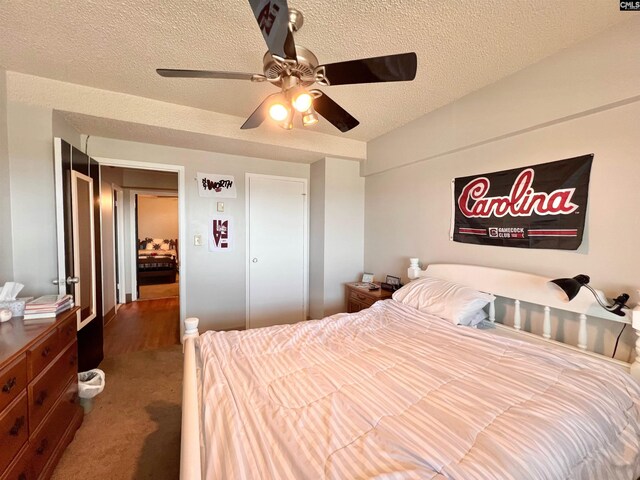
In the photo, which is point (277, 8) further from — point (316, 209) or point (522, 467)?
point (316, 209)

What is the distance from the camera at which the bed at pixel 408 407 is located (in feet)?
2.71

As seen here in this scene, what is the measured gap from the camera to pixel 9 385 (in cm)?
119

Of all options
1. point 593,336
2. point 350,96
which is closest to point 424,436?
point 593,336

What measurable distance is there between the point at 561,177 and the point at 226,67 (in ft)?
7.85

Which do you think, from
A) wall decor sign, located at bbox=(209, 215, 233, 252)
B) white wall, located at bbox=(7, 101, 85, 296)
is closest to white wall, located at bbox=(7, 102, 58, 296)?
white wall, located at bbox=(7, 101, 85, 296)

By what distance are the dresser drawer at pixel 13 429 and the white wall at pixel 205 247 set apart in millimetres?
1936

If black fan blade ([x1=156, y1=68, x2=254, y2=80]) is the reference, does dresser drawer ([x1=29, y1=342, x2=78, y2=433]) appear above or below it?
below

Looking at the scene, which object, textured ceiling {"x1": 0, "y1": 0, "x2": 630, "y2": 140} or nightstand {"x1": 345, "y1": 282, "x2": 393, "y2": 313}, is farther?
nightstand {"x1": 345, "y1": 282, "x2": 393, "y2": 313}

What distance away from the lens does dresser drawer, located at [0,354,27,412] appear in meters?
1.14

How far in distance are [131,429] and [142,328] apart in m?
2.16

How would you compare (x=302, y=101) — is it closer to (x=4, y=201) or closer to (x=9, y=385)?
(x=9, y=385)

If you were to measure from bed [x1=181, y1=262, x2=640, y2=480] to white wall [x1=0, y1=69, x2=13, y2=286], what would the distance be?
4.89 feet

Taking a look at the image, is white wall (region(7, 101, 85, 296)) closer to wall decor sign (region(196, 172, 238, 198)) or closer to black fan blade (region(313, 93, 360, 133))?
wall decor sign (region(196, 172, 238, 198))

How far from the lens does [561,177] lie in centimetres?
177
